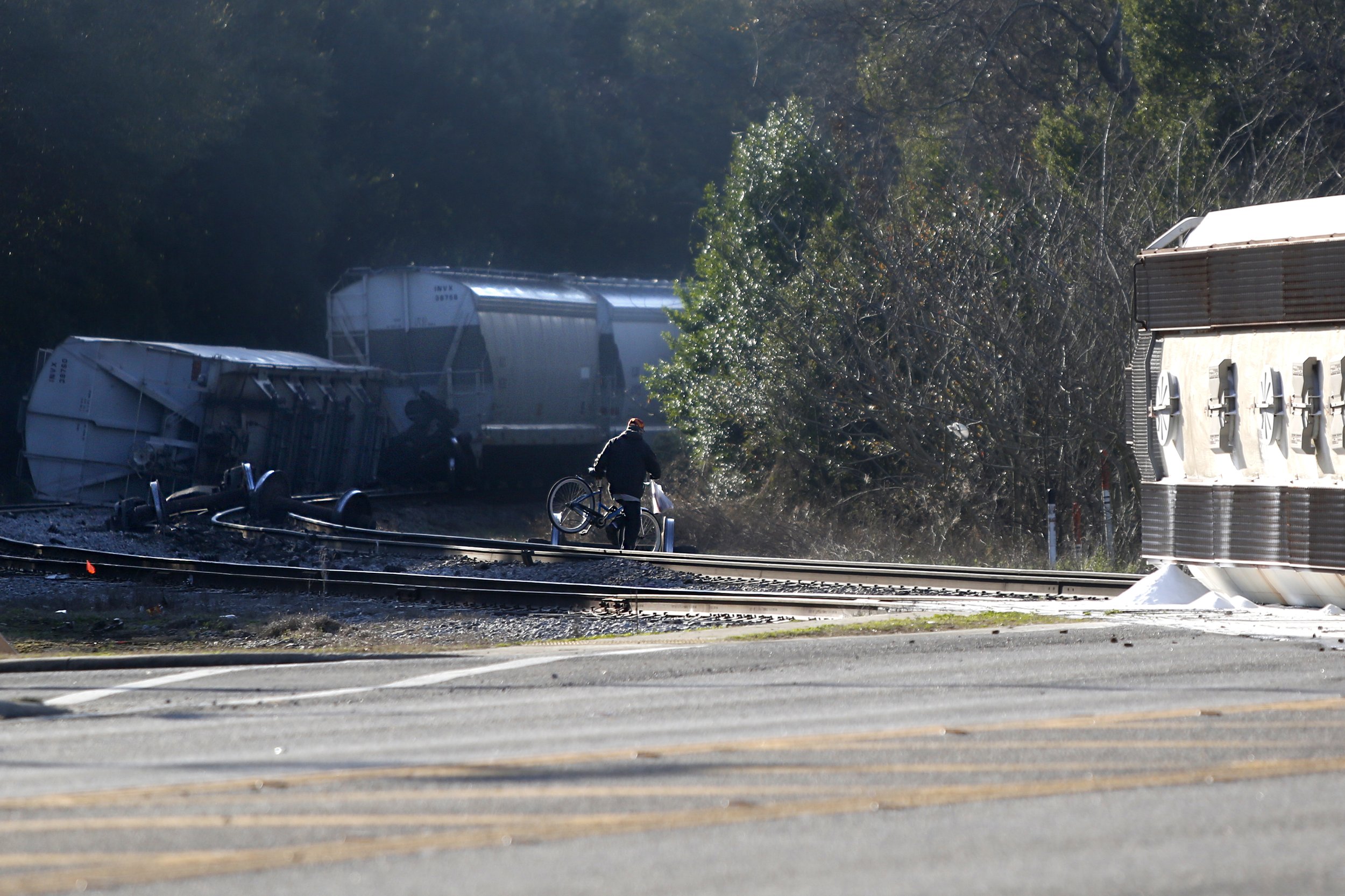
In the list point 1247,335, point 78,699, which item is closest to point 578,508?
point 1247,335

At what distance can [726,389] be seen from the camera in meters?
27.0

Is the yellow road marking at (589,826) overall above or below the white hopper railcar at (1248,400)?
below

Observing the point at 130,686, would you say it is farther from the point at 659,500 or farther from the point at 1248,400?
the point at 659,500

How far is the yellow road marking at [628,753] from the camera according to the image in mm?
5473

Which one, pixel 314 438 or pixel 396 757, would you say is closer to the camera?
pixel 396 757

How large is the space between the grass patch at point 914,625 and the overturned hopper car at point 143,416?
19.0 meters

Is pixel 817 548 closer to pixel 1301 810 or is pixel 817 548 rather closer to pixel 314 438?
pixel 314 438

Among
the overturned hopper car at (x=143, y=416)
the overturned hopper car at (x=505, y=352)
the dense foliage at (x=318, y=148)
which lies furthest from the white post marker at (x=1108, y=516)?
the dense foliage at (x=318, y=148)

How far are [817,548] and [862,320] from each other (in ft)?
12.4

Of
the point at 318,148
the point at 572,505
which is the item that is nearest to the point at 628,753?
the point at 572,505

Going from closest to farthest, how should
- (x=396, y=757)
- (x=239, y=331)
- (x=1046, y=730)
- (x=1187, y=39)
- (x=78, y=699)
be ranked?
(x=396, y=757)
(x=1046, y=730)
(x=78, y=699)
(x=1187, y=39)
(x=239, y=331)

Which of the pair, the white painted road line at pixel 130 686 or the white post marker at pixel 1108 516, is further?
the white post marker at pixel 1108 516

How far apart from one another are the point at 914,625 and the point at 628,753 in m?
5.51

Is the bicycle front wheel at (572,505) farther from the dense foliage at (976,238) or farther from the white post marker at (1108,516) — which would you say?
the white post marker at (1108,516)
